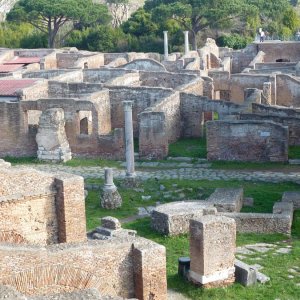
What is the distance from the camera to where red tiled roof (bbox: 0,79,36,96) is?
33.0 metres

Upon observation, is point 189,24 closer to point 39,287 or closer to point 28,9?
point 28,9

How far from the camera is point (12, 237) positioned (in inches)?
704

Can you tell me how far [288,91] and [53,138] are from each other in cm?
1121

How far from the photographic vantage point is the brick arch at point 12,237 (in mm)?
17734

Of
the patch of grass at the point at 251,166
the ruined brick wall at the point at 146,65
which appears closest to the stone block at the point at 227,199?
the patch of grass at the point at 251,166

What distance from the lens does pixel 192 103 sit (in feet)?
108

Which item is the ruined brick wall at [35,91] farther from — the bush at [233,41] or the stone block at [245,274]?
the bush at [233,41]

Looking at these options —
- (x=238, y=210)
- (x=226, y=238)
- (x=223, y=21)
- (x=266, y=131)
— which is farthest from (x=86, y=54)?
(x=226, y=238)

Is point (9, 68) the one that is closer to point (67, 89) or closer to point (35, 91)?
point (67, 89)

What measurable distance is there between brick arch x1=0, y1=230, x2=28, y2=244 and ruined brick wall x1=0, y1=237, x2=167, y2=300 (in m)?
2.85

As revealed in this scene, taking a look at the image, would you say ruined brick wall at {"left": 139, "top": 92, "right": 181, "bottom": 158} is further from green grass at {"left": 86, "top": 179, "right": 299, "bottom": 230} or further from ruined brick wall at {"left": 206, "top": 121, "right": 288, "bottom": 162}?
green grass at {"left": 86, "top": 179, "right": 299, "bottom": 230}

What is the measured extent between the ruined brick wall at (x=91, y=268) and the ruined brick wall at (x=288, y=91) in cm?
2186

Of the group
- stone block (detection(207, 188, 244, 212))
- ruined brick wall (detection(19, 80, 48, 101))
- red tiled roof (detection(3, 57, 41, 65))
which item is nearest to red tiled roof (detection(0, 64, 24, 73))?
red tiled roof (detection(3, 57, 41, 65))

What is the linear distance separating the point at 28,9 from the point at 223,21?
12.8 meters
